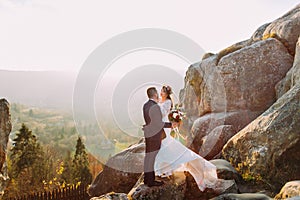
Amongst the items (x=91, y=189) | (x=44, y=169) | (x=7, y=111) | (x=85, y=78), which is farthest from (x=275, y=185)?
(x=44, y=169)

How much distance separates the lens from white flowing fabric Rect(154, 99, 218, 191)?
9.23 metres

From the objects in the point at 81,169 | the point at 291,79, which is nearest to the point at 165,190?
the point at 291,79

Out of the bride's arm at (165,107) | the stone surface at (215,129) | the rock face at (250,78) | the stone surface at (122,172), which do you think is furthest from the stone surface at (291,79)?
the stone surface at (122,172)

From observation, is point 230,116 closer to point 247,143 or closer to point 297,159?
point 247,143

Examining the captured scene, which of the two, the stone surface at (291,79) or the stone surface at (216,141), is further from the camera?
the stone surface at (216,141)

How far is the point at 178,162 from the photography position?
9.30 metres

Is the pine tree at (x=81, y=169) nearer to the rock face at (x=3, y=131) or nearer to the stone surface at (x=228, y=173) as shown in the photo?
the rock face at (x=3, y=131)

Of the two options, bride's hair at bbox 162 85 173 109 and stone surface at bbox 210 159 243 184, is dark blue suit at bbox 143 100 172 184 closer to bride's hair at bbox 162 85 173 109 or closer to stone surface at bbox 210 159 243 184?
bride's hair at bbox 162 85 173 109

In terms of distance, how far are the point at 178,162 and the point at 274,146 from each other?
277cm

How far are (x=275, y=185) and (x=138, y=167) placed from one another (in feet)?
12.8

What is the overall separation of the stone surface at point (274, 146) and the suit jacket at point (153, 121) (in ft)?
9.62

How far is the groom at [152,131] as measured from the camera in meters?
9.02

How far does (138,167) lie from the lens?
11.2 meters

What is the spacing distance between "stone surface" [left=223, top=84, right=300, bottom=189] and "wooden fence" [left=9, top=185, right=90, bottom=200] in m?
8.70
